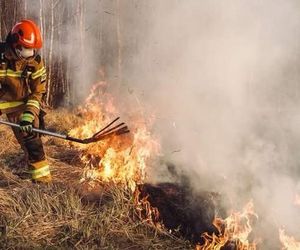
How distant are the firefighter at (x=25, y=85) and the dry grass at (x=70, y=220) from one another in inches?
13.4

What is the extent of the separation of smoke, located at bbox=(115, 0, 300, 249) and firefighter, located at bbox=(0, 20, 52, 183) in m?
1.51

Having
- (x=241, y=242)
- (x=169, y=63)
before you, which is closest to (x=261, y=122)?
(x=241, y=242)

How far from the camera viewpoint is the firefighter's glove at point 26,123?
4500mm

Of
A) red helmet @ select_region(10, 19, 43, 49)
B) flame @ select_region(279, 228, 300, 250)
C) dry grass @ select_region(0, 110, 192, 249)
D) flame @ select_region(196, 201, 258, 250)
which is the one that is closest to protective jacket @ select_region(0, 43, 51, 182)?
red helmet @ select_region(10, 19, 43, 49)

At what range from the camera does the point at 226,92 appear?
278 inches

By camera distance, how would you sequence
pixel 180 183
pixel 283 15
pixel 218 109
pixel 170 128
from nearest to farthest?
pixel 180 183, pixel 170 128, pixel 218 109, pixel 283 15

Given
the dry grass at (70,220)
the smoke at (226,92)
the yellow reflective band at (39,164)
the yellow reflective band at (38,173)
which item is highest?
the smoke at (226,92)

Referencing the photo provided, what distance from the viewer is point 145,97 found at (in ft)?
29.6

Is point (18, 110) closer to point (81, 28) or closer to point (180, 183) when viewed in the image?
point (180, 183)

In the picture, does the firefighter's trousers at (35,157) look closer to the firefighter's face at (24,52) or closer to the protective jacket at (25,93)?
the protective jacket at (25,93)

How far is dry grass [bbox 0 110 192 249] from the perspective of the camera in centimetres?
383

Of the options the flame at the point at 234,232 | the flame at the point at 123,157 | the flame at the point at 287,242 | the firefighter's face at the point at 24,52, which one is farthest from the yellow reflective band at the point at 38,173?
the flame at the point at 287,242

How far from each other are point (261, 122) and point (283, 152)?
133cm

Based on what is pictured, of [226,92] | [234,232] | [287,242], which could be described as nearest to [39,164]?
[234,232]
